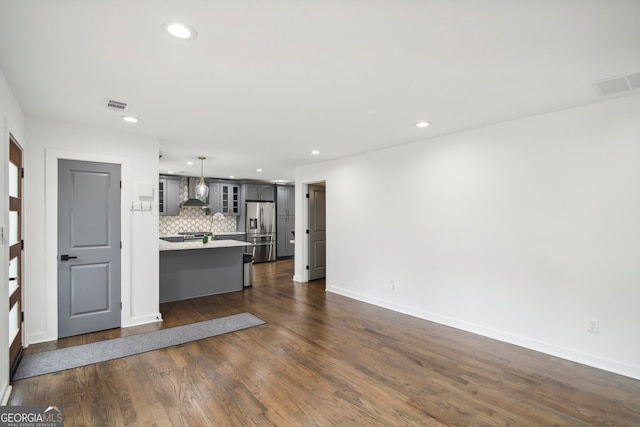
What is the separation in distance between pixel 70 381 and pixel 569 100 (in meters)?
5.02

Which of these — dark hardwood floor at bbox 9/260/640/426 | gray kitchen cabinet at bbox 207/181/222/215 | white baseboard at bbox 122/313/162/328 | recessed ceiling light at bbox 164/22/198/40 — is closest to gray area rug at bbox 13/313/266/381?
dark hardwood floor at bbox 9/260/640/426

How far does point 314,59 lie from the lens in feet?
6.73

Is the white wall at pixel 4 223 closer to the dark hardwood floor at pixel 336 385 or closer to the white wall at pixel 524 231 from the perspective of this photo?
the dark hardwood floor at pixel 336 385

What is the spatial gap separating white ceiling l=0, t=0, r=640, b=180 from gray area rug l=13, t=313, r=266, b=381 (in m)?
2.44

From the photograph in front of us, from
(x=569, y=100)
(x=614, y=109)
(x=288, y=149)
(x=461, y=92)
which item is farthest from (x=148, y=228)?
(x=614, y=109)

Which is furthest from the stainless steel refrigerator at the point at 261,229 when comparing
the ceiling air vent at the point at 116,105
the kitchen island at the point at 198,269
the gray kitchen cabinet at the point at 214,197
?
the ceiling air vent at the point at 116,105

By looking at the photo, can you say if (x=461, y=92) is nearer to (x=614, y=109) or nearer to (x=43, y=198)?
(x=614, y=109)

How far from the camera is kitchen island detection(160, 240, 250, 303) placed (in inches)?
197

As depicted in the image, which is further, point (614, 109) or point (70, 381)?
point (614, 109)

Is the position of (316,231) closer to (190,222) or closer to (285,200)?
(285,200)

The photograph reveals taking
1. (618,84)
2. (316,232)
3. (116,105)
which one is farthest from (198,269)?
(618,84)

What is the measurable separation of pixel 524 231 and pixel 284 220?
701cm

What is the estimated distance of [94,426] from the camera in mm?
2027

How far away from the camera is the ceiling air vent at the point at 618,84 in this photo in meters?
2.31
